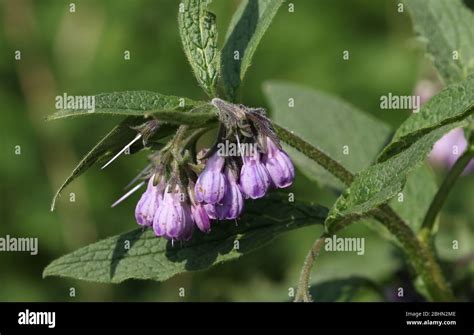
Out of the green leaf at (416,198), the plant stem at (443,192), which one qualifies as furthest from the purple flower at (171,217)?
the green leaf at (416,198)

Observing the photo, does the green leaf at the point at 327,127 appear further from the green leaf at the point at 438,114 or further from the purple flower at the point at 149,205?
the purple flower at the point at 149,205

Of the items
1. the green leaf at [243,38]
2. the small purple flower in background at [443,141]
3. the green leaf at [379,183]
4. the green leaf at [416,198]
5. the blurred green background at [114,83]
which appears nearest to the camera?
the green leaf at [379,183]

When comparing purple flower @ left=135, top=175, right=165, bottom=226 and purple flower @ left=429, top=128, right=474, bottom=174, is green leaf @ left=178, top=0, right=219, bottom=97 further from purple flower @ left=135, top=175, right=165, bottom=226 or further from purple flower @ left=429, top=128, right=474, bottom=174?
purple flower @ left=429, top=128, right=474, bottom=174

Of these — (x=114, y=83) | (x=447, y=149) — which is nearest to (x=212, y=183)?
(x=447, y=149)

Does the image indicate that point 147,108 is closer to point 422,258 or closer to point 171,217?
point 171,217

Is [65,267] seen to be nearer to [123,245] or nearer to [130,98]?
[123,245]

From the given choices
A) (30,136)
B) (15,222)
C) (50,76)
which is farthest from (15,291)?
(50,76)

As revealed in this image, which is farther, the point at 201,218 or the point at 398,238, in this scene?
the point at 398,238
